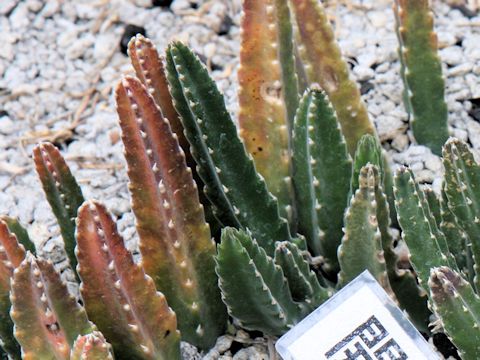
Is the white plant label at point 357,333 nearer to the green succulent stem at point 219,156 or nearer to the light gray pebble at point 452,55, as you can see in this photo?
the green succulent stem at point 219,156

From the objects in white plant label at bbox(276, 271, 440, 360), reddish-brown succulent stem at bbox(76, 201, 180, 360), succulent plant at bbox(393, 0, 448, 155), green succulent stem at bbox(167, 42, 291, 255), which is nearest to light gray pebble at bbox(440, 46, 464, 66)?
succulent plant at bbox(393, 0, 448, 155)

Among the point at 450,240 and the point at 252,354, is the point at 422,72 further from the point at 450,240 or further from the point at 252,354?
the point at 252,354

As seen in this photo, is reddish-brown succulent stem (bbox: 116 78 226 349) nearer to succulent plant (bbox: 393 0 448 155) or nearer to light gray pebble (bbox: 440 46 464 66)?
succulent plant (bbox: 393 0 448 155)

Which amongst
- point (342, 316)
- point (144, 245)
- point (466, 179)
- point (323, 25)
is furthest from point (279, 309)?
point (323, 25)

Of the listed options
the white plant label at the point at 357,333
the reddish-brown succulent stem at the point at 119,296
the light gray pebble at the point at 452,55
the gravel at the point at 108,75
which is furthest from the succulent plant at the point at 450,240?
the light gray pebble at the point at 452,55

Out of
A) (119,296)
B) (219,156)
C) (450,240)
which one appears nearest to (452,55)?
(450,240)

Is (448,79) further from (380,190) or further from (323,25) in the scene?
Answer: (380,190)
